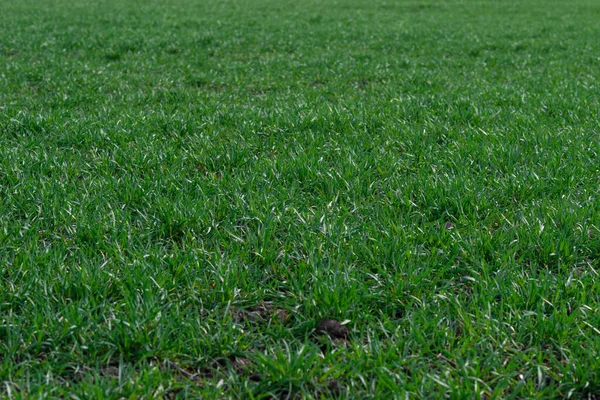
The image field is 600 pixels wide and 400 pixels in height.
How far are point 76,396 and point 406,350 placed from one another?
121 centimetres

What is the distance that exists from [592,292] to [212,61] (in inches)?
324

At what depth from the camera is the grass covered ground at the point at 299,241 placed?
237 cm

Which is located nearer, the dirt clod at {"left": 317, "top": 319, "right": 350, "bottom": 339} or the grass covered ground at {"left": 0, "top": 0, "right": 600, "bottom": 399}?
the grass covered ground at {"left": 0, "top": 0, "right": 600, "bottom": 399}

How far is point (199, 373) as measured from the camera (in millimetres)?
2377

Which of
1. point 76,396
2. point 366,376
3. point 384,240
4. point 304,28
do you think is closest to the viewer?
point 76,396

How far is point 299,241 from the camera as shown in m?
3.36

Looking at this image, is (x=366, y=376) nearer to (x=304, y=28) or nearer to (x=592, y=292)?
(x=592, y=292)

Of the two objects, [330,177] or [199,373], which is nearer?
[199,373]

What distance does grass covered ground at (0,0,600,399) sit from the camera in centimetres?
237

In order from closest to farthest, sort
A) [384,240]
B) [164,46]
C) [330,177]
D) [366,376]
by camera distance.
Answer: [366,376] → [384,240] → [330,177] → [164,46]

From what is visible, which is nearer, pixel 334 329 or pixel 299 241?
pixel 334 329

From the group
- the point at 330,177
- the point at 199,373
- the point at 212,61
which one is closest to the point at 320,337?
the point at 199,373

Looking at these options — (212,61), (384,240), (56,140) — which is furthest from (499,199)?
(212,61)

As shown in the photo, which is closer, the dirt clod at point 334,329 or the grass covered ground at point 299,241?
the grass covered ground at point 299,241
